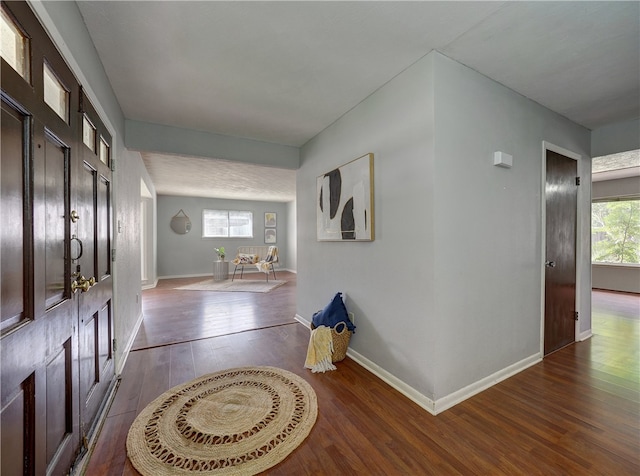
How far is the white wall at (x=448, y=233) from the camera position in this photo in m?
1.84

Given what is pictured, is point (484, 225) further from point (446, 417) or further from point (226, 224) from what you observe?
point (226, 224)

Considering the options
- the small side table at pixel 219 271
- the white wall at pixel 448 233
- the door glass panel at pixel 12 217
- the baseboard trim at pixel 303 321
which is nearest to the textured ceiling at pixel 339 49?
the white wall at pixel 448 233

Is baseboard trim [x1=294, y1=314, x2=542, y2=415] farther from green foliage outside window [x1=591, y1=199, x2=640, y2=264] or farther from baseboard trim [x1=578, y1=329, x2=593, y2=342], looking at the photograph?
green foliage outside window [x1=591, y1=199, x2=640, y2=264]

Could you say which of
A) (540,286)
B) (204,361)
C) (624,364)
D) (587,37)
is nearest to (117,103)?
(204,361)

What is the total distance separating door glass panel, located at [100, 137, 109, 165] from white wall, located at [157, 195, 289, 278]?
6055mm

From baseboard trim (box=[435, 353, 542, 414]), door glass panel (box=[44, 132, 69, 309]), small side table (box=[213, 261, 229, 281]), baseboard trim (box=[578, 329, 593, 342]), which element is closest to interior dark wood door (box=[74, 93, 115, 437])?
door glass panel (box=[44, 132, 69, 309])

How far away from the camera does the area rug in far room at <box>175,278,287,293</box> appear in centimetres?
608

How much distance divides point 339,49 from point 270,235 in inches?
298

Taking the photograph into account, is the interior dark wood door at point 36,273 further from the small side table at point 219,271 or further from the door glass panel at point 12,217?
the small side table at point 219,271

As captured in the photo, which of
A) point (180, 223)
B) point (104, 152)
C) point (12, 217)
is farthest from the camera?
point (180, 223)

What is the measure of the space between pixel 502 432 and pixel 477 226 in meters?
1.32

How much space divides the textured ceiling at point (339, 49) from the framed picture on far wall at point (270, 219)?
20.9 feet

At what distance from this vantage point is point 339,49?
5.85ft

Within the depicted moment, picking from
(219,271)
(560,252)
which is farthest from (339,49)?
(219,271)
